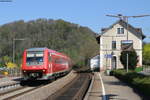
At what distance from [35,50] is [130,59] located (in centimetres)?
3314

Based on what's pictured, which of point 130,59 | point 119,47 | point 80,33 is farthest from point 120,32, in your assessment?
point 80,33

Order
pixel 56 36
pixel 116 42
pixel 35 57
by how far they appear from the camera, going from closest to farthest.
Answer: pixel 35 57 < pixel 116 42 < pixel 56 36

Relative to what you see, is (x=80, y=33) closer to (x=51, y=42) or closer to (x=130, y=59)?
(x=51, y=42)

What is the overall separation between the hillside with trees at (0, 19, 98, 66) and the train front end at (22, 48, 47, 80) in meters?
49.6

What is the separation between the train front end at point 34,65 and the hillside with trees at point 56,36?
4965 centimetres

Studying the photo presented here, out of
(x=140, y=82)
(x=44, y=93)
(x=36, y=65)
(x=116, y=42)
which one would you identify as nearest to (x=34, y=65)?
(x=36, y=65)

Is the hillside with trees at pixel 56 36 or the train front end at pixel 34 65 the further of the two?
the hillside with trees at pixel 56 36

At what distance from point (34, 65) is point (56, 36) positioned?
90.5m

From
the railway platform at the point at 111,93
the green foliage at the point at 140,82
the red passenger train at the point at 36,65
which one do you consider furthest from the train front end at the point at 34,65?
the green foliage at the point at 140,82

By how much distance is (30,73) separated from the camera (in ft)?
112

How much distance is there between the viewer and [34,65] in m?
34.2

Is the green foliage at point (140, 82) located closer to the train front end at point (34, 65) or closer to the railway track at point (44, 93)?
the railway track at point (44, 93)

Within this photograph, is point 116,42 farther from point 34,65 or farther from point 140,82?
point 140,82

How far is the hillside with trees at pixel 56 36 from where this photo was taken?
9750 centimetres
